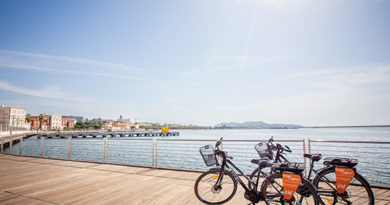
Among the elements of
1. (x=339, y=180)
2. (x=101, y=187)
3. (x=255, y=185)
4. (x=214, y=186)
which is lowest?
(x=101, y=187)

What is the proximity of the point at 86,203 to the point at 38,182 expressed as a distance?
7.99 ft

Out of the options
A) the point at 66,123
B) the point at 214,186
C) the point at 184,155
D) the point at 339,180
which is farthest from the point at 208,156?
the point at 66,123

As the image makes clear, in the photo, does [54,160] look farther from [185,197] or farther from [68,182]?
[185,197]

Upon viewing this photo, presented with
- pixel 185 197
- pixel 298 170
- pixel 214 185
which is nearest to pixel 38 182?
pixel 185 197

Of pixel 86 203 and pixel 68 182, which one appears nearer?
pixel 86 203

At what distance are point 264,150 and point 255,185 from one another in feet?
3.43

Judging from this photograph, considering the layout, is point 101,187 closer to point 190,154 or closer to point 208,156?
point 208,156

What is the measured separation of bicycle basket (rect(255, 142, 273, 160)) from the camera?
4.00 metres

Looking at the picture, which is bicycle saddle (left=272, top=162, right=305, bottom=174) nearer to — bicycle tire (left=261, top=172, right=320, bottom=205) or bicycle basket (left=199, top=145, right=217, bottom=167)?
bicycle tire (left=261, top=172, right=320, bottom=205)

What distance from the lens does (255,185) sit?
127 inches

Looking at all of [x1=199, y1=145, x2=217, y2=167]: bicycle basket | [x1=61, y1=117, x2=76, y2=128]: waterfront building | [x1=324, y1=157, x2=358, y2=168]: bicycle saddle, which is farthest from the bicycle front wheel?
[x1=61, y1=117, x2=76, y2=128]: waterfront building

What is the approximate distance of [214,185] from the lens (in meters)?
3.51

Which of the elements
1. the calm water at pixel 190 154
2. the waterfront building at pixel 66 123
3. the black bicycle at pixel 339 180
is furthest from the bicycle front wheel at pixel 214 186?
the waterfront building at pixel 66 123

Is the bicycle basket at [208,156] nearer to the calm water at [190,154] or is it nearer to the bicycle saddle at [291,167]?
the bicycle saddle at [291,167]
